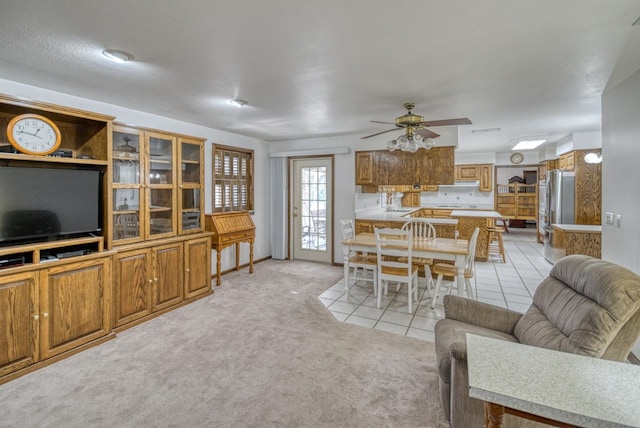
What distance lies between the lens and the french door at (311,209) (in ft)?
20.0

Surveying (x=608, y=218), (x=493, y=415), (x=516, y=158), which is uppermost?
(x=516, y=158)

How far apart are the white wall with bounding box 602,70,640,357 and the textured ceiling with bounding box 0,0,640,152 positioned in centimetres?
24

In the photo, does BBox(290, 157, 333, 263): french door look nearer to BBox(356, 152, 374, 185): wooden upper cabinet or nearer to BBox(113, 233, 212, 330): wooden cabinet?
BBox(356, 152, 374, 185): wooden upper cabinet

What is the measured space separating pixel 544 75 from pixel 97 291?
4.40 metres

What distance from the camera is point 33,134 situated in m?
2.60

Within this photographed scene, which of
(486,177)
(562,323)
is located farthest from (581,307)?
(486,177)

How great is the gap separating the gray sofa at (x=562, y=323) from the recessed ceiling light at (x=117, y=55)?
2.85m

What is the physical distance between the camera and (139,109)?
3957 millimetres

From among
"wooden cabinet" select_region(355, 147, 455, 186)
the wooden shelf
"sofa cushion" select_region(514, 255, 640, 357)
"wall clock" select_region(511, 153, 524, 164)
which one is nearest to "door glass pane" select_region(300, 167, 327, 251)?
"wooden cabinet" select_region(355, 147, 455, 186)

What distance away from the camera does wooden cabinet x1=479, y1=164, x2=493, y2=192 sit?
345 inches

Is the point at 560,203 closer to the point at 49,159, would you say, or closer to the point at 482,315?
the point at 482,315

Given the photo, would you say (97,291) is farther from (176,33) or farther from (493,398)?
(493,398)

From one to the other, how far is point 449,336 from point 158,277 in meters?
3.04

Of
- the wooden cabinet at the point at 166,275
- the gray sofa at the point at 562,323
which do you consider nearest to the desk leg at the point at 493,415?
the gray sofa at the point at 562,323
